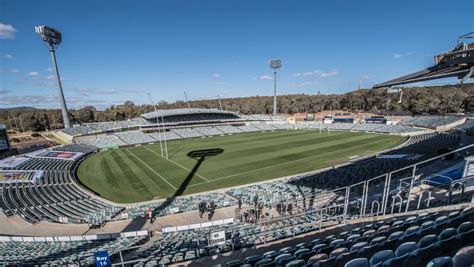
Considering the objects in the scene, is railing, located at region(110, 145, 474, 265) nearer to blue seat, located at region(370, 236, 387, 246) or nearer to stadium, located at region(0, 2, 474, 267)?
stadium, located at region(0, 2, 474, 267)

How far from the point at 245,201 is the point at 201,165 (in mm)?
17379

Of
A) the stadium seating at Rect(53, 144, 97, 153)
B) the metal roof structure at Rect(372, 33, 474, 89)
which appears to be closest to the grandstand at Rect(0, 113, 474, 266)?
the metal roof structure at Rect(372, 33, 474, 89)

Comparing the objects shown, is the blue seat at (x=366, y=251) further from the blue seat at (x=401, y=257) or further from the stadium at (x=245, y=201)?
the blue seat at (x=401, y=257)

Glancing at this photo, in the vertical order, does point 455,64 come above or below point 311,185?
above

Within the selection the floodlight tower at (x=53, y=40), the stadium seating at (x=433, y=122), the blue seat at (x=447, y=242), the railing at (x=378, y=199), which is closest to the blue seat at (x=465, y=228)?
the blue seat at (x=447, y=242)

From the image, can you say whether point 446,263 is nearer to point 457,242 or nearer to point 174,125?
point 457,242

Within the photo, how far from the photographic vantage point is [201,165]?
37.7 m

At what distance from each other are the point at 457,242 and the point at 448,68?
20.1 feet

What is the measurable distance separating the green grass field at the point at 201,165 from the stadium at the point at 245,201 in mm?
252

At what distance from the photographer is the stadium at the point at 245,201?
6777mm

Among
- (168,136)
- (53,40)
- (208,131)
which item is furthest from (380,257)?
(53,40)

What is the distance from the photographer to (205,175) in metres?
32.7

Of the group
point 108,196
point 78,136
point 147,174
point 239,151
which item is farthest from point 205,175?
point 78,136

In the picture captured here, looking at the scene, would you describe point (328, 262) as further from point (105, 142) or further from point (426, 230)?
point (105, 142)
